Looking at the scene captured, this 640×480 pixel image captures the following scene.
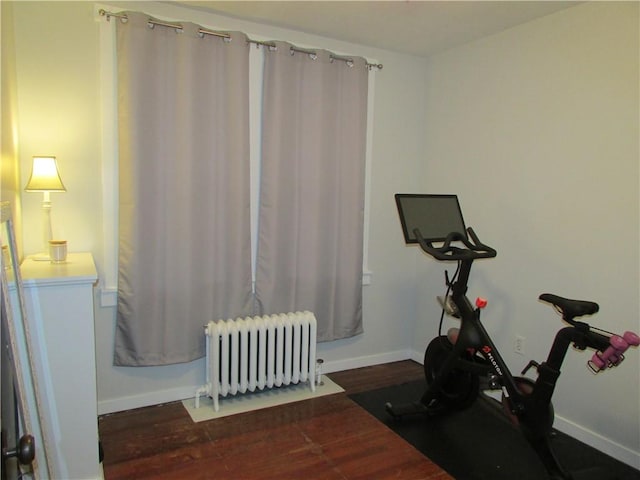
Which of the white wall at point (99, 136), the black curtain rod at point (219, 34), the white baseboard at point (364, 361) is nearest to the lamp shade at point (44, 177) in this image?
the white wall at point (99, 136)

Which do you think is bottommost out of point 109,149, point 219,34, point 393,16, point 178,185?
point 178,185

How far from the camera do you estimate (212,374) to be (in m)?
2.91

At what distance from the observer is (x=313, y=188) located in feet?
10.7

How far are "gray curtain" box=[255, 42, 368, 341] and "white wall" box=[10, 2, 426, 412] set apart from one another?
0.21 meters

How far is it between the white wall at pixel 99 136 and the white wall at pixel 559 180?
16.4 inches

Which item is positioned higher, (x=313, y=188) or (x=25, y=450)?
(x=313, y=188)

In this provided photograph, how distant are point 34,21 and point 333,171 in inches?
76.5

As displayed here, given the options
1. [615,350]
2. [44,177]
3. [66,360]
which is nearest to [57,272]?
[66,360]

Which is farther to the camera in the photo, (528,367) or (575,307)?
(528,367)

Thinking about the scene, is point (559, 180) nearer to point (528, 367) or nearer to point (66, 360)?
point (528, 367)

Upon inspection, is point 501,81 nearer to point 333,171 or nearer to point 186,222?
point 333,171

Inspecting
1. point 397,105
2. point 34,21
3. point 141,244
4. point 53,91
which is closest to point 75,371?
point 141,244

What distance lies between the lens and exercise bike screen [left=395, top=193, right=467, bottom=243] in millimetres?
2582

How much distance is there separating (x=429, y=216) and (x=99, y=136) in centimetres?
196
